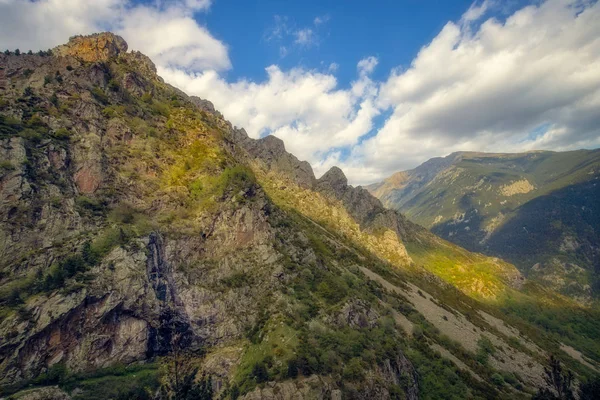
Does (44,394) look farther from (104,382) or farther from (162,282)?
(162,282)

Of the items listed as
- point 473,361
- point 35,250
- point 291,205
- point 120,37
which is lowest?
point 473,361

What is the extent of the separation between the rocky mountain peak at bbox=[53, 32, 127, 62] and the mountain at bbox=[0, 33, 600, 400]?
15364 millimetres

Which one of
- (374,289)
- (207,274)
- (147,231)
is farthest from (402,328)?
(147,231)

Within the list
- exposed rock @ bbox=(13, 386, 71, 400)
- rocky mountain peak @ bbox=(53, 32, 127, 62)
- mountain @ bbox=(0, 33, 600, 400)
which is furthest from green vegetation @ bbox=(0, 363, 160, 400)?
rocky mountain peak @ bbox=(53, 32, 127, 62)

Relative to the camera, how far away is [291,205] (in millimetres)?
172625

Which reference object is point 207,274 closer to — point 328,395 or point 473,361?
point 328,395

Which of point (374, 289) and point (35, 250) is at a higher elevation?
point (35, 250)

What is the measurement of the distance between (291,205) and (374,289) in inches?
2451

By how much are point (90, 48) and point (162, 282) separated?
116 m

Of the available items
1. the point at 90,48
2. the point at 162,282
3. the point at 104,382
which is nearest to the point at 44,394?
the point at 104,382

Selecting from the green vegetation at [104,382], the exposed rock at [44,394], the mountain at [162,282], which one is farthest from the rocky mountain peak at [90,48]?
the exposed rock at [44,394]

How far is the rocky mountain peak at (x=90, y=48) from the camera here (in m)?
143

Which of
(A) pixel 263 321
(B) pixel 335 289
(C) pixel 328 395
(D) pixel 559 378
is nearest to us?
(D) pixel 559 378

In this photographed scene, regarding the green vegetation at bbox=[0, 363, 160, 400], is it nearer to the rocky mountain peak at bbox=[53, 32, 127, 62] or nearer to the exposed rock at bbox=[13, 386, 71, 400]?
the exposed rock at bbox=[13, 386, 71, 400]
